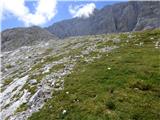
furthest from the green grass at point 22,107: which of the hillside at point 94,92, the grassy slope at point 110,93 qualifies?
the grassy slope at point 110,93

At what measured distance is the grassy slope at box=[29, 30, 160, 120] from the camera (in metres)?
24.7

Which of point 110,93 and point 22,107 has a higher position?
point 110,93

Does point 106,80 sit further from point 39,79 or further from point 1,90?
point 1,90

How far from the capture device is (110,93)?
2820 cm

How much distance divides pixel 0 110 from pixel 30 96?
4.06 meters

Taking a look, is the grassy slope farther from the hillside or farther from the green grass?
the green grass

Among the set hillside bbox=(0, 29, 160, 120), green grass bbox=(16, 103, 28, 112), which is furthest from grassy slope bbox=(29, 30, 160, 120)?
green grass bbox=(16, 103, 28, 112)

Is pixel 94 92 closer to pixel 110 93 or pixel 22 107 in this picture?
pixel 110 93

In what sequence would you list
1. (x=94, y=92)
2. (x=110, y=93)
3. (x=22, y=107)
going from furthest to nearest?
(x=22, y=107) → (x=94, y=92) → (x=110, y=93)

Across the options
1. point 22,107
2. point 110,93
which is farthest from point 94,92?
point 22,107

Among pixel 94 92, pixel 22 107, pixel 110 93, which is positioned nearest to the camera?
pixel 110 93

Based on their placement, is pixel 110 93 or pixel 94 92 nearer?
pixel 110 93

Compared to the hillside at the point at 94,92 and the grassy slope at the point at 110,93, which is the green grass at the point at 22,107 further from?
the grassy slope at the point at 110,93

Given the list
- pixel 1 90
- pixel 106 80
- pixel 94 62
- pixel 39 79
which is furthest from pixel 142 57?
pixel 1 90
